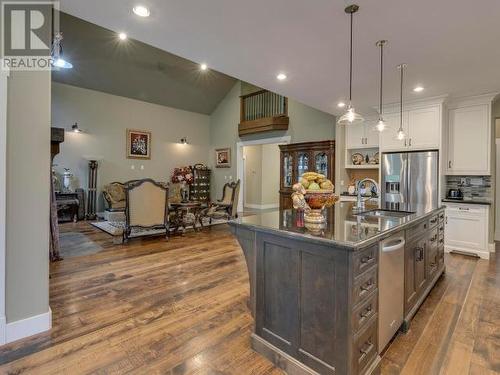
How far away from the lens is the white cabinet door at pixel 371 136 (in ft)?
17.8

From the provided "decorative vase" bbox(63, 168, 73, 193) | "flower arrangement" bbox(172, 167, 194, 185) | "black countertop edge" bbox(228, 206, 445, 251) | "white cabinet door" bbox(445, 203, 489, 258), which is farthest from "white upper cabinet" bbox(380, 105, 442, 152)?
"decorative vase" bbox(63, 168, 73, 193)

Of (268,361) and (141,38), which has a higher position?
(141,38)

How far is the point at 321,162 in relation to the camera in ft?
21.0

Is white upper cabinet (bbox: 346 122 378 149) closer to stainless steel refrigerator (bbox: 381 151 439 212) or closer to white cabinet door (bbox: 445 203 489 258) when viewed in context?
stainless steel refrigerator (bbox: 381 151 439 212)

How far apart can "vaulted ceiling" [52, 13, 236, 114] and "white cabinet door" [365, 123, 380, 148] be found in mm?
5025

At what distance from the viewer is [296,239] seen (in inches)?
62.9

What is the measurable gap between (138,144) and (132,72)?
80.6 inches

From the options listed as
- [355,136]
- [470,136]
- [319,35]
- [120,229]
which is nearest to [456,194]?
[470,136]

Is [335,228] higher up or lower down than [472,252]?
higher up

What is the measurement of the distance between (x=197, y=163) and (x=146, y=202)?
503 centimetres

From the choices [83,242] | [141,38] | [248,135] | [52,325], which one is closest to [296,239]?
[52,325]

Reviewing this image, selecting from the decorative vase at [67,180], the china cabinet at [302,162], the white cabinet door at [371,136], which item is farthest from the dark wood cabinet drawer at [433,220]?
the decorative vase at [67,180]

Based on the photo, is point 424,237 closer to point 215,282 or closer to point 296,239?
point 296,239

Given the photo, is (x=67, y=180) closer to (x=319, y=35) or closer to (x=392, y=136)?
(x=319, y=35)
